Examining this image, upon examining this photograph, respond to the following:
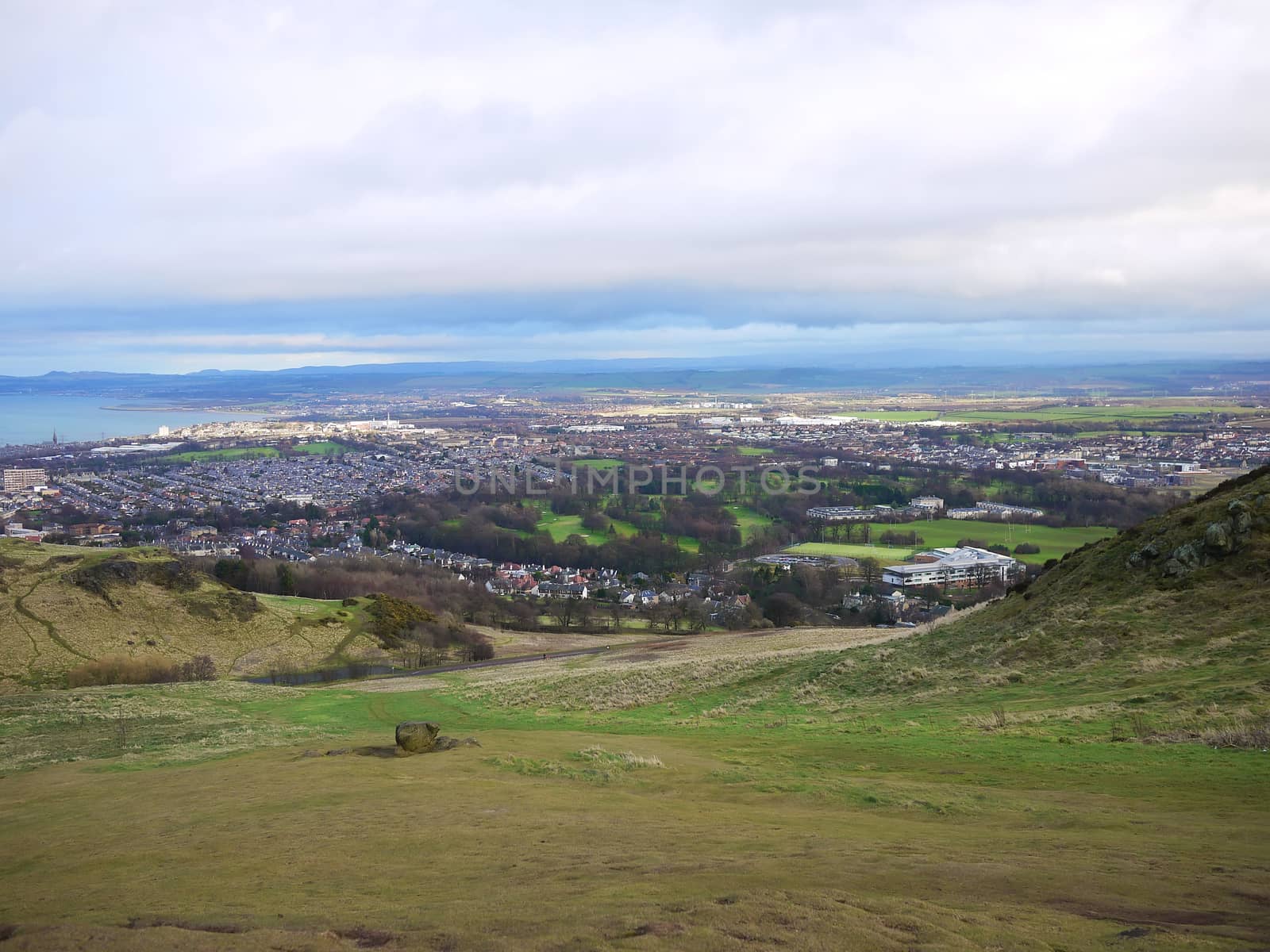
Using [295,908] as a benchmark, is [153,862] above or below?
below

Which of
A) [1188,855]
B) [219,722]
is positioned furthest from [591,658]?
[1188,855]

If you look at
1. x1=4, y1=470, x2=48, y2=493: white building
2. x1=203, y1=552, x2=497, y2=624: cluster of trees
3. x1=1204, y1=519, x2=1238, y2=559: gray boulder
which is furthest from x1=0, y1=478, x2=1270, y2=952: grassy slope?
x1=4, y1=470, x2=48, y2=493: white building

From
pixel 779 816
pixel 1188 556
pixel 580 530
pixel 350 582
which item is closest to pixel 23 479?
pixel 350 582

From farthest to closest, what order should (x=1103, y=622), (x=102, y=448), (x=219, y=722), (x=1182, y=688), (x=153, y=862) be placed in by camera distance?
(x=102, y=448) → (x=219, y=722) → (x=1103, y=622) → (x=1182, y=688) → (x=153, y=862)

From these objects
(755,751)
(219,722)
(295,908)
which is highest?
(295,908)

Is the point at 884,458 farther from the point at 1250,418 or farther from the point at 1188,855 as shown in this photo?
the point at 1188,855

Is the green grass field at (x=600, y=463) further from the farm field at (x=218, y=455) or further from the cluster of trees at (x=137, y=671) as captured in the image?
the cluster of trees at (x=137, y=671)
